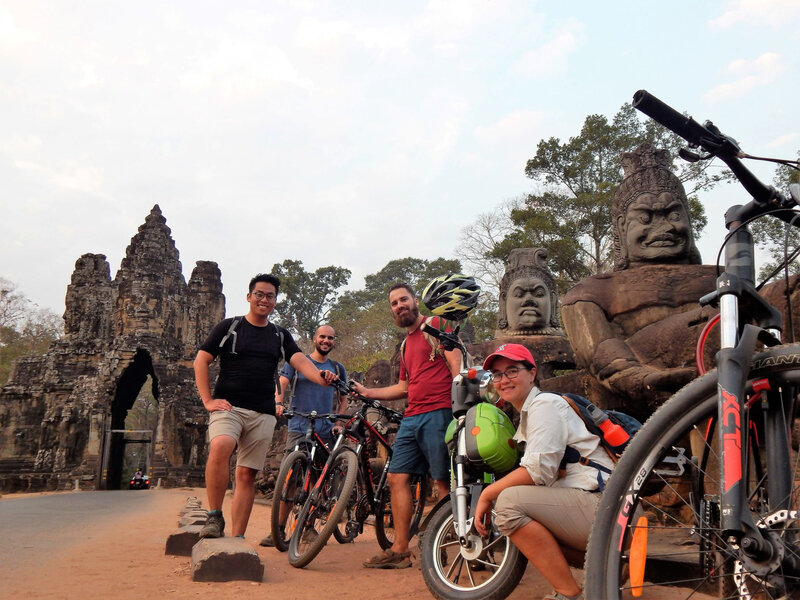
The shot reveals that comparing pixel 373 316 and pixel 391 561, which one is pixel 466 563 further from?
pixel 373 316

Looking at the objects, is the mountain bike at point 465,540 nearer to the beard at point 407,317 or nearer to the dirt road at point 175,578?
the dirt road at point 175,578

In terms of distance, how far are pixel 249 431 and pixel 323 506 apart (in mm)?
747

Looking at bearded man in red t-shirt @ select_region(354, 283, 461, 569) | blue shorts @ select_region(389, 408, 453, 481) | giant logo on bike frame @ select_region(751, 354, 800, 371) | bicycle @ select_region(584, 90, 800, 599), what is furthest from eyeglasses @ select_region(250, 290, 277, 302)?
giant logo on bike frame @ select_region(751, 354, 800, 371)

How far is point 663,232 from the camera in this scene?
5504mm

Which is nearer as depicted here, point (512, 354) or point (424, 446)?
point (512, 354)

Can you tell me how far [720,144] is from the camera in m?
2.17

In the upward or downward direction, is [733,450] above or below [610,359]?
below

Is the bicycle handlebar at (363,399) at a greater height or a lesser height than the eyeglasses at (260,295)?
lesser

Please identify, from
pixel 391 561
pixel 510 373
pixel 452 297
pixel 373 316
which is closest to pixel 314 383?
pixel 391 561

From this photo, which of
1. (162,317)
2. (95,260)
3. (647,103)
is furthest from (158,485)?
(647,103)

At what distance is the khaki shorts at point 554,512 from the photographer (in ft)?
8.96

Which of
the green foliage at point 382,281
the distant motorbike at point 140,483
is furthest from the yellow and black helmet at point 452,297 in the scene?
the green foliage at point 382,281

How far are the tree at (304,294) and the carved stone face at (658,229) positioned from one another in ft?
129

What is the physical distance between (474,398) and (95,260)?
101 feet
